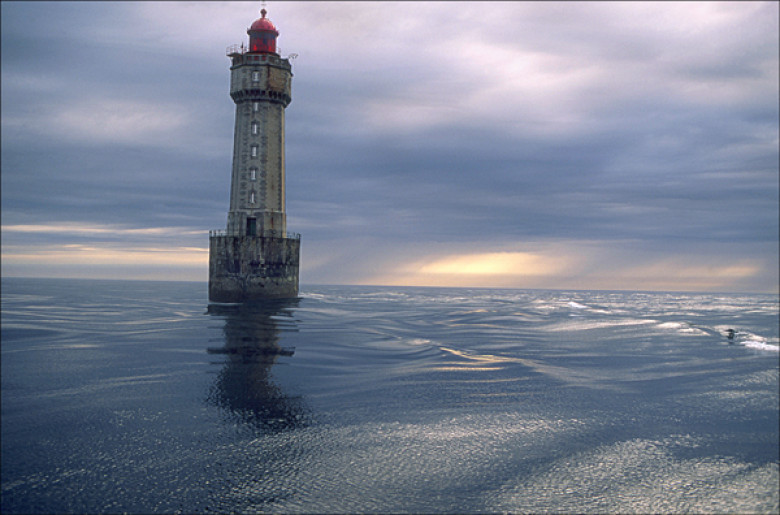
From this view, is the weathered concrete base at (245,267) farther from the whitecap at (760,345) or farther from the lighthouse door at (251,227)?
the whitecap at (760,345)

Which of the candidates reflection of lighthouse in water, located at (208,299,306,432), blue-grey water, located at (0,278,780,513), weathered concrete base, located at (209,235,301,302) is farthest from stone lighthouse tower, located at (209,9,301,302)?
blue-grey water, located at (0,278,780,513)

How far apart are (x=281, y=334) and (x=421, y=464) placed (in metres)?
25.2

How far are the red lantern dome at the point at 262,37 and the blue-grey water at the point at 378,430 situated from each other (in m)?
42.1

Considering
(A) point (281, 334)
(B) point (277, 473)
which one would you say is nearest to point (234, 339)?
(A) point (281, 334)

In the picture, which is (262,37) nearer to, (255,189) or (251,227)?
(255,189)

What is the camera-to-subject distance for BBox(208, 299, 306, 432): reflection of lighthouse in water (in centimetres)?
1620

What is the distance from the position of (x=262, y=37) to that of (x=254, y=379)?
5075 cm

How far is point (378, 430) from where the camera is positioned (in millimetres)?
15211

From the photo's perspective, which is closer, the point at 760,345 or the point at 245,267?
the point at 760,345

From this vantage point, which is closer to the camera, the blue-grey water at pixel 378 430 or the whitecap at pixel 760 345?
the blue-grey water at pixel 378 430

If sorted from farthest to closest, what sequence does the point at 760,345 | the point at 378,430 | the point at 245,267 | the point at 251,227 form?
the point at 251,227
the point at 245,267
the point at 760,345
the point at 378,430

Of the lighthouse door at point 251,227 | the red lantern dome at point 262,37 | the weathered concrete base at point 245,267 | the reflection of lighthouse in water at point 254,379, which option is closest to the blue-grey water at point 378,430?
the reflection of lighthouse in water at point 254,379

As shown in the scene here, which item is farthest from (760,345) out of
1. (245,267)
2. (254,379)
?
(245,267)

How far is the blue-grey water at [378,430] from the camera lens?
11.0 metres
